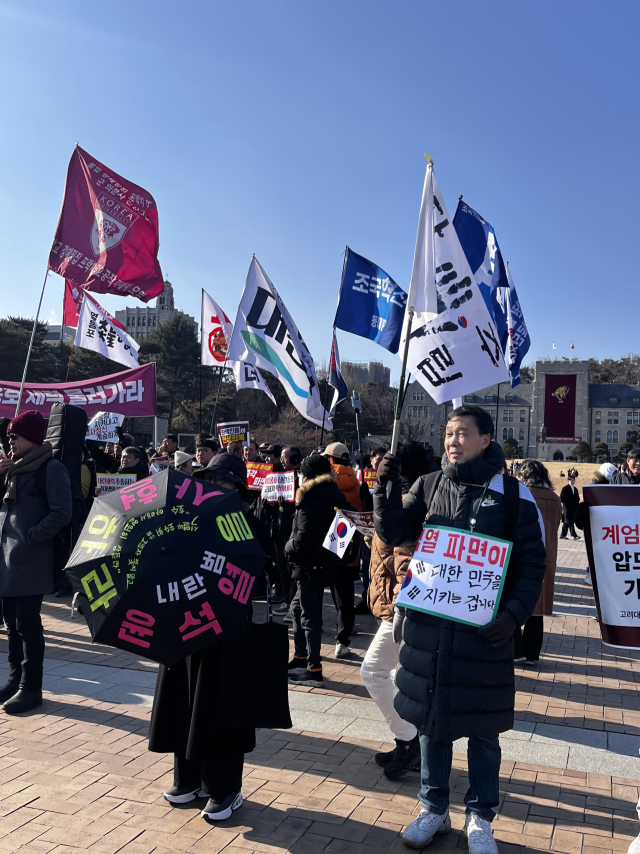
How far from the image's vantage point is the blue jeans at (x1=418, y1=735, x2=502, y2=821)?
3264mm

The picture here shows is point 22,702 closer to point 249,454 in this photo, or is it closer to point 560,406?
point 249,454

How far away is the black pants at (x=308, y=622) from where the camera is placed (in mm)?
5902

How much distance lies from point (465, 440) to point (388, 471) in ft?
1.70

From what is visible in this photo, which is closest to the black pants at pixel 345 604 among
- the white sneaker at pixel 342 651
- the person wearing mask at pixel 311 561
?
the white sneaker at pixel 342 651

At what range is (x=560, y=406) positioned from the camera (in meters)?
110

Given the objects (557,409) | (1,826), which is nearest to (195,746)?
(1,826)

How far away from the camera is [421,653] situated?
11.0 feet

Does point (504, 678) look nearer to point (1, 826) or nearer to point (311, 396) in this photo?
point (1, 826)

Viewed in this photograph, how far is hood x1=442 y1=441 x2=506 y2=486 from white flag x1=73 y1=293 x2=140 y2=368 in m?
10.8

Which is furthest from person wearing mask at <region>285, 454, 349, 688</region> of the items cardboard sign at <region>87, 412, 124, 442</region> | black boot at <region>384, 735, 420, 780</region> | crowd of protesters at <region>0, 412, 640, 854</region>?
cardboard sign at <region>87, 412, 124, 442</region>

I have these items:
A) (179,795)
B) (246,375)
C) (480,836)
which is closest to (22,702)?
(179,795)

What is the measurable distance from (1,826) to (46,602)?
5868 mm

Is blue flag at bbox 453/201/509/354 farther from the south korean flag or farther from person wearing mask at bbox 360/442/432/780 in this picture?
person wearing mask at bbox 360/442/432/780

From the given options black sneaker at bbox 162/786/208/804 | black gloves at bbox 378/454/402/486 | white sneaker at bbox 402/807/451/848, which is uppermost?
black gloves at bbox 378/454/402/486
